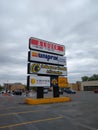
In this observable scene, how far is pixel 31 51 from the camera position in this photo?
2062 cm

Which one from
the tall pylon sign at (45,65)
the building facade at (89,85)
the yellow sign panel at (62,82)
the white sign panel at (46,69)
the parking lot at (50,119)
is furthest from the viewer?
the building facade at (89,85)

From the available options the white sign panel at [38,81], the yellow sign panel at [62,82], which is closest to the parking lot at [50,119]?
the white sign panel at [38,81]

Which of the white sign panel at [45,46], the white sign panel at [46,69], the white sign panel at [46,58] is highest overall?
the white sign panel at [45,46]

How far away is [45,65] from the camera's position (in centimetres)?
2183

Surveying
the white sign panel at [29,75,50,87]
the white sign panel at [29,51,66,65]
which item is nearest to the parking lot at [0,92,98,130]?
the white sign panel at [29,75,50,87]

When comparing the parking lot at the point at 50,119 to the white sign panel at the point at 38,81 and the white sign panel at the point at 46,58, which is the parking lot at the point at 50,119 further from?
the white sign panel at the point at 46,58

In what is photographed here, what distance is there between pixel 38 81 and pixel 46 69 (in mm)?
2067

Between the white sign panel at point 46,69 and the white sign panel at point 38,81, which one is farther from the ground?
the white sign panel at point 46,69

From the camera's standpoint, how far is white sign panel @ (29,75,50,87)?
2002cm

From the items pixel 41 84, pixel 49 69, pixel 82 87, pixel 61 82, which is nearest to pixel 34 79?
pixel 41 84

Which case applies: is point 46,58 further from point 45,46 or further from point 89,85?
point 89,85

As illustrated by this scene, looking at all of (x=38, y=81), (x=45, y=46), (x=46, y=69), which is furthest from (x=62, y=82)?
(x=45, y=46)

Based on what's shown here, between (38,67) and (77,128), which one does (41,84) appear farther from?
(77,128)

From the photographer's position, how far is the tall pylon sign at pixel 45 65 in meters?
20.5
